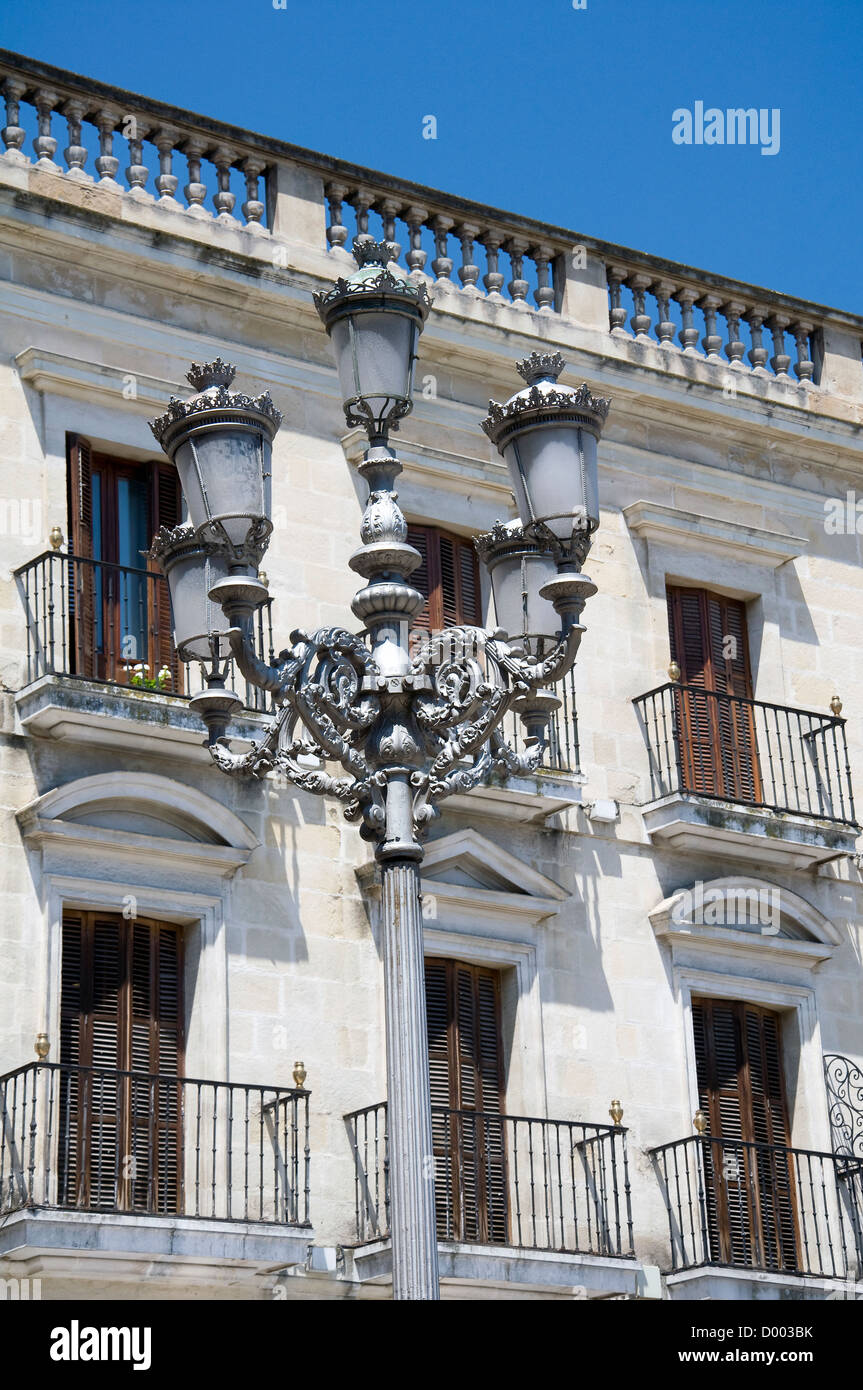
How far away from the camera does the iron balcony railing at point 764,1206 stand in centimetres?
1588

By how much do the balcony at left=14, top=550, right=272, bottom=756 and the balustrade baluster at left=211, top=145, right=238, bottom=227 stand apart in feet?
9.14

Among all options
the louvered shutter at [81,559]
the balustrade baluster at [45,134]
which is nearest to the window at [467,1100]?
the louvered shutter at [81,559]

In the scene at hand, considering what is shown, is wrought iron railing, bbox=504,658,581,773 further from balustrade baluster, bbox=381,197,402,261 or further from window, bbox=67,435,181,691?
balustrade baluster, bbox=381,197,402,261

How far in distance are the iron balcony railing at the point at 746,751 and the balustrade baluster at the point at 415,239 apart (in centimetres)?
348

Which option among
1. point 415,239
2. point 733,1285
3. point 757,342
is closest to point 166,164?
point 415,239

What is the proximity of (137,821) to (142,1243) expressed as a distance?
2.66 m

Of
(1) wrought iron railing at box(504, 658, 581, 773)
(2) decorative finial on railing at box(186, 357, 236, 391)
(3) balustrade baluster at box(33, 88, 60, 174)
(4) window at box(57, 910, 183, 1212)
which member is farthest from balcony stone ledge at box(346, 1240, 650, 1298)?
(3) balustrade baluster at box(33, 88, 60, 174)

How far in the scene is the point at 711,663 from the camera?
59.0ft

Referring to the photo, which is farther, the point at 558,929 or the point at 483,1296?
the point at 558,929

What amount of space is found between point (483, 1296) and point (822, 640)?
6.20 metres

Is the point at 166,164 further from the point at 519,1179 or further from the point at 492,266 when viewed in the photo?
the point at 519,1179
